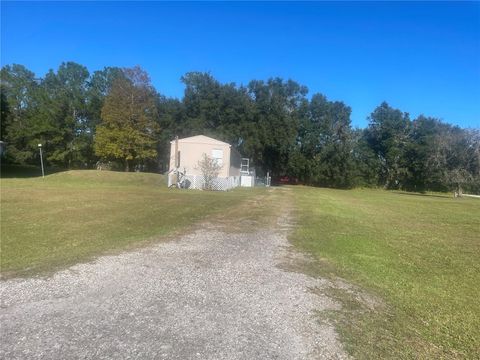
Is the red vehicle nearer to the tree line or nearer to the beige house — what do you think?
the tree line

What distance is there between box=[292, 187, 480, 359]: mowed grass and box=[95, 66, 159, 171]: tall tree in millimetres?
32426

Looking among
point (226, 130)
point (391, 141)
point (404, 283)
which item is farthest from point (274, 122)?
point (404, 283)

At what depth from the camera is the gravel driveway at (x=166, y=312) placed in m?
3.37

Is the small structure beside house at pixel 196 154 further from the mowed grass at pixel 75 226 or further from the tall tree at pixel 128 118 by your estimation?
the mowed grass at pixel 75 226

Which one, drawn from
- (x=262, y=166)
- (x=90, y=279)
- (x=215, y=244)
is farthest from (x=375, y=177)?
(x=90, y=279)

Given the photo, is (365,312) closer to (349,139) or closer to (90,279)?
(90,279)

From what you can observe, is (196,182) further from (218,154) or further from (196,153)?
(218,154)

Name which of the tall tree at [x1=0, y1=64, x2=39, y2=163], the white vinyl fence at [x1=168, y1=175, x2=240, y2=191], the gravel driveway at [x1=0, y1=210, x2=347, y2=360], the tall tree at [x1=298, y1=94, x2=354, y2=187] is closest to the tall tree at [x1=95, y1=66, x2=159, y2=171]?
the tall tree at [x1=0, y1=64, x2=39, y2=163]

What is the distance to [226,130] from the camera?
4172cm

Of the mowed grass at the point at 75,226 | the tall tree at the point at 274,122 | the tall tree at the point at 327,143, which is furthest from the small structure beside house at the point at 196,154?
the tall tree at the point at 327,143

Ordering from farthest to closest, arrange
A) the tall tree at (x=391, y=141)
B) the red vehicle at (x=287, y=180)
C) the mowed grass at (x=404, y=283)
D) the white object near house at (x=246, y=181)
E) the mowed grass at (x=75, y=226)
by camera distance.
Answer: the tall tree at (x=391, y=141) < the red vehicle at (x=287, y=180) < the white object near house at (x=246, y=181) < the mowed grass at (x=75, y=226) < the mowed grass at (x=404, y=283)

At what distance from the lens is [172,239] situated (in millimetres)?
8344

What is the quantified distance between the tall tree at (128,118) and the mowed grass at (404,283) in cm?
3243

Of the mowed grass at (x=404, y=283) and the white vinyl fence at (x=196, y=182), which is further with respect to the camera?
the white vinyl fence at (x=196, y=182)
